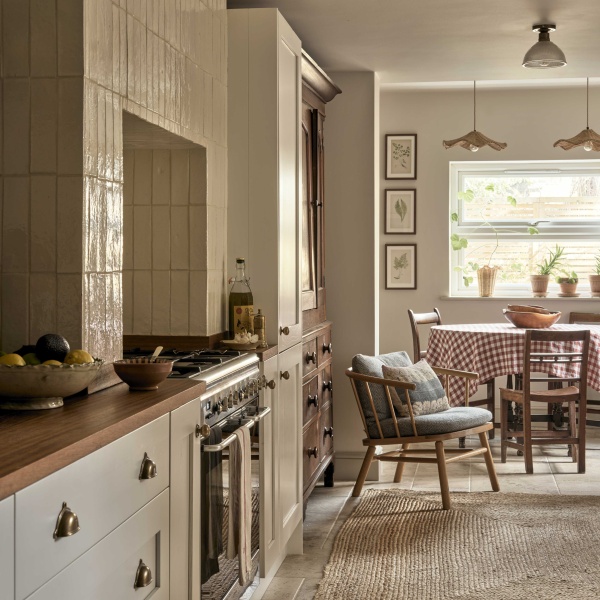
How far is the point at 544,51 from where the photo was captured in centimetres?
428

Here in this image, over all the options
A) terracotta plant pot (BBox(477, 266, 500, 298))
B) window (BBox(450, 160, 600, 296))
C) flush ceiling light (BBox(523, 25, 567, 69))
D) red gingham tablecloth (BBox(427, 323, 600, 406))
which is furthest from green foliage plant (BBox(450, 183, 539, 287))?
flush ceiling light (BBox(523, 25, 567, 69))

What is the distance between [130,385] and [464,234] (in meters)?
5.72

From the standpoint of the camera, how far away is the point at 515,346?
5637mm

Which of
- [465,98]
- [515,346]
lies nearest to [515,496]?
[515,346]

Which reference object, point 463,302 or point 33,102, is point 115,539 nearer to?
point 33,102

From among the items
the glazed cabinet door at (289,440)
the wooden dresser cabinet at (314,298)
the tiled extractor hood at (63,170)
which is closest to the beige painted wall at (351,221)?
the wooden dresser cabinet at (314,298)

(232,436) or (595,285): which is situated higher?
(595,285)

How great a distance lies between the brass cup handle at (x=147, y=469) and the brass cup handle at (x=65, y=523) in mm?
389

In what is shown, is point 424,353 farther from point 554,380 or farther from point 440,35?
point 440,35

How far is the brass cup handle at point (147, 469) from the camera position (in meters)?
1.81

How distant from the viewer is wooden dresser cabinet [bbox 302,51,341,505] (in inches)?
170

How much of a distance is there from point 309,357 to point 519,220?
3.72 m

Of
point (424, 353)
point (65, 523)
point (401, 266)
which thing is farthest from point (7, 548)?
point (401, 266)

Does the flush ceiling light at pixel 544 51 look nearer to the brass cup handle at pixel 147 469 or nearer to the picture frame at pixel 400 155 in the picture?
the picture frame at pixel 400 155
